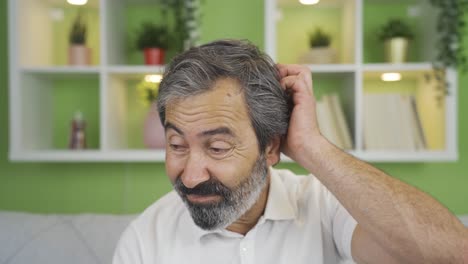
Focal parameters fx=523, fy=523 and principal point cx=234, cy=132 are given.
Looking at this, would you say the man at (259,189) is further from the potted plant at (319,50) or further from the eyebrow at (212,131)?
the potted plant at (319,50)

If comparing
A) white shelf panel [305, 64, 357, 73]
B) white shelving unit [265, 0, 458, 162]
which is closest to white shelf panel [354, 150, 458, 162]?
white shelving unit [265, 0, 458, 162]

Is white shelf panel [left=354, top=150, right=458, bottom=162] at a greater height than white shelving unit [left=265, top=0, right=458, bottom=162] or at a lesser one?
lesser

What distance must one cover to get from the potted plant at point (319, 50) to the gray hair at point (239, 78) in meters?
0.97

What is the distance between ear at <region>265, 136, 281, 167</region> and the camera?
52.0 inches

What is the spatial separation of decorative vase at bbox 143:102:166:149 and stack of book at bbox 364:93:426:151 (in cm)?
86

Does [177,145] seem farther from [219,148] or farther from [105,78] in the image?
[105,78]

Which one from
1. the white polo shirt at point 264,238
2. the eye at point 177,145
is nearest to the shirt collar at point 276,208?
the white polo shirt at point 264,238

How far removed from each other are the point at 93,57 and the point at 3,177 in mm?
735

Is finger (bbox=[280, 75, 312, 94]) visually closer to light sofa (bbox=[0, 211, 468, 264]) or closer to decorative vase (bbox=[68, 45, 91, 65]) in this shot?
light sofa (bbox=[0, 211, 468, 264])

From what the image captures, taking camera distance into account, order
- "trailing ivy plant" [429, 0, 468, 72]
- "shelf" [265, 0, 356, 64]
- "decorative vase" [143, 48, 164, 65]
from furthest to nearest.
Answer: "shelf" [265, 0, 356, 64], "decorative vase" [143, 48, 164, 65], "trailing ivy plant" [429, 0, 468, 72]

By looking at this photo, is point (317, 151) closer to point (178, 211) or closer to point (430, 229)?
point (430, 229)

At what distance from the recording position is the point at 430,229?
1090 millimetres

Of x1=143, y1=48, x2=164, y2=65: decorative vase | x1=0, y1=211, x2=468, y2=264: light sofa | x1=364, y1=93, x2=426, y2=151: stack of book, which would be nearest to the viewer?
x1=0, y1=211, x2=468, y2=264: light sofa

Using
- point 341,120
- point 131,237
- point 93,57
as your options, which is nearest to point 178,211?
point 131,237
